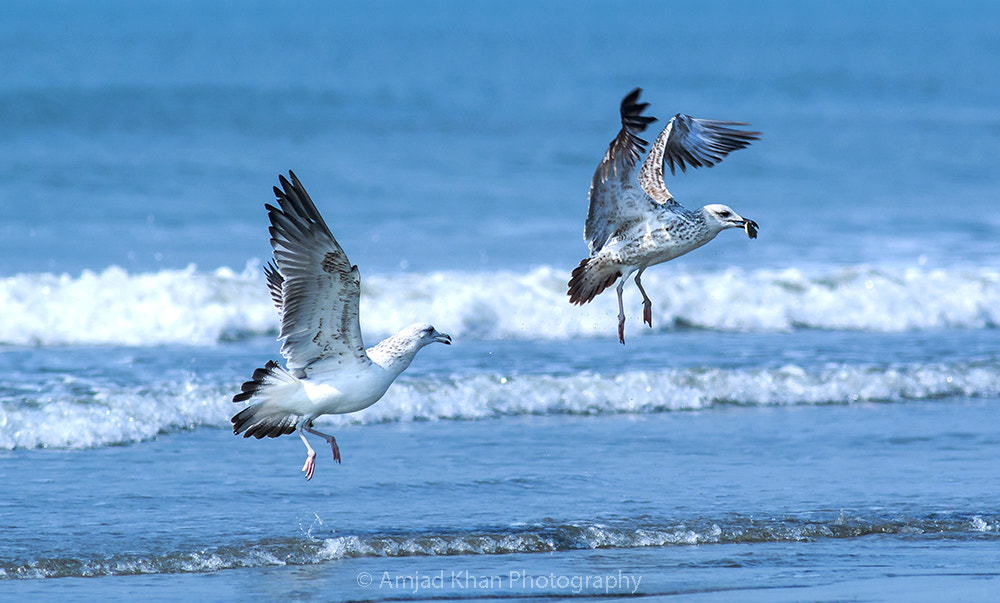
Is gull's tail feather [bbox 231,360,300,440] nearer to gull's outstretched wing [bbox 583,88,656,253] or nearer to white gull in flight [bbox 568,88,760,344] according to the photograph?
white gull in flight [bbox 568,88,760,344]

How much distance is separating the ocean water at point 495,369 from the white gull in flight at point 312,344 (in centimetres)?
55

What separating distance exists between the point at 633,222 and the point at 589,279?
0.44 metres

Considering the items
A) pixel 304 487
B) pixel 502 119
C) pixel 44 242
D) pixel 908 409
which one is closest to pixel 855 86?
pixel 502 119

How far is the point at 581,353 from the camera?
38.9ft

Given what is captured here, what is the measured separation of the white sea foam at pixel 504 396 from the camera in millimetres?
8909

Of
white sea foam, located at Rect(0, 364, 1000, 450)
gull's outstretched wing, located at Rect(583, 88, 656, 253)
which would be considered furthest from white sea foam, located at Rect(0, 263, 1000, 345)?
gull's outstretched wing, located at Rect(583, 88, 656, 253)

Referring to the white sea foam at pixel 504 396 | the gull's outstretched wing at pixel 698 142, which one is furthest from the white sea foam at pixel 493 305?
the gull's outstretched wing at pixel 698 142

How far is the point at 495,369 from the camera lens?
11.0m

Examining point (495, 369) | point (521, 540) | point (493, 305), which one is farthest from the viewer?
point (493, 305)

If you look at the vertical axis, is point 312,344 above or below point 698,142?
below

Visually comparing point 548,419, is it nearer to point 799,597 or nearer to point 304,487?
point 304,487

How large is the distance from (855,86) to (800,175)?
1588 centimetres

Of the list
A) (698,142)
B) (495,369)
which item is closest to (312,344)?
(698,142)

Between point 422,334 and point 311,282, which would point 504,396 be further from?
point 311,282
